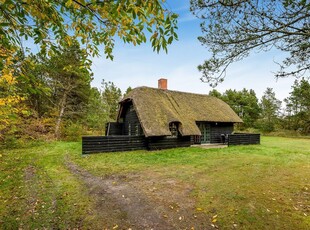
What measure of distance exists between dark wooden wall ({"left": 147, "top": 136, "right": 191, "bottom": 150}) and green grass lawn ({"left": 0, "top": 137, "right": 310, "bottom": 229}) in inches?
141

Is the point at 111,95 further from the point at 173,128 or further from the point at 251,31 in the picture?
the point at 251,31

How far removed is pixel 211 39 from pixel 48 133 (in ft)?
66.6

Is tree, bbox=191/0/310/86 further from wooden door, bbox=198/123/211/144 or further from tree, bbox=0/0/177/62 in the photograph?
wooden door, bbox=198/123/211/144

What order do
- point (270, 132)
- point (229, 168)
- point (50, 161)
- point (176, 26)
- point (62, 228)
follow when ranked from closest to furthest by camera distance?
1. point (176, 26)
2. point (62, 228)
3. point (229, 168)
4. point (50, 161)
5. point (270, 132)

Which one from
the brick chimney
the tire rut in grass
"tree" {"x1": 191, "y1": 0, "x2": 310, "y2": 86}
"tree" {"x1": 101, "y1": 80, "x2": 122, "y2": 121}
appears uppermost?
"tree" {"x1": 101, "y1": 80, "x2": 122, "y2": 121}

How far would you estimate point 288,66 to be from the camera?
4242 mm

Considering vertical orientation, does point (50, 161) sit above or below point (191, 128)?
below

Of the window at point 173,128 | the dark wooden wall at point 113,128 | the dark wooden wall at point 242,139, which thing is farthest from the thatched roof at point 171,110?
the dark wooden wall at point 113,128

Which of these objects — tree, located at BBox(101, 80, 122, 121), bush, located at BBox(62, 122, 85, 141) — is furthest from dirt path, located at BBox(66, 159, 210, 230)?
tree, located at BBox(101, 80, 122, 121)

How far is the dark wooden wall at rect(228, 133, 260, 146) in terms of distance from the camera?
16.9 meters

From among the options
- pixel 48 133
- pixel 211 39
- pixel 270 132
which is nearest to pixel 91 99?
pixel 48 133

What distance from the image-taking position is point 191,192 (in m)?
5.79

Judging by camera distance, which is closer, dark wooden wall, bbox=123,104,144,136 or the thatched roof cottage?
the thatched roof cottage

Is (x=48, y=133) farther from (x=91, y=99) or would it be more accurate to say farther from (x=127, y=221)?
(x=127, y=221)
